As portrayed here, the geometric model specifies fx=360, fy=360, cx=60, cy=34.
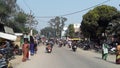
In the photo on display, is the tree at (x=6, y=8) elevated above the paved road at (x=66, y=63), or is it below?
above

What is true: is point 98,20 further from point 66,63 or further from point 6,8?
point 66,63

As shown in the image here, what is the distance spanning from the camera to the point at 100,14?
70812mm

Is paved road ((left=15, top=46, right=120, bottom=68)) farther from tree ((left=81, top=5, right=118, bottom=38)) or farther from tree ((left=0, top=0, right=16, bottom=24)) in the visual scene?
tree ((left=81, top=5, right=118, bottom=38))

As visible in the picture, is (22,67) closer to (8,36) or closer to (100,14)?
(8,36)

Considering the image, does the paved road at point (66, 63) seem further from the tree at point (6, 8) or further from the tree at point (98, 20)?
the tree at point (98, 20)

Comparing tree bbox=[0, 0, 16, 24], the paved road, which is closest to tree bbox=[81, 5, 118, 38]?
tree bbox=[0, 0, 16, 24]

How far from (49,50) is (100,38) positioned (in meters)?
27.5

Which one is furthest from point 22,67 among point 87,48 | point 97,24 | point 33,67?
point 97,24

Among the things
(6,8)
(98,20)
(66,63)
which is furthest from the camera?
(98,20)

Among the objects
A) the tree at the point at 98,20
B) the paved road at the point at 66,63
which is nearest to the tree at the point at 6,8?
the tree at the point at 98,20

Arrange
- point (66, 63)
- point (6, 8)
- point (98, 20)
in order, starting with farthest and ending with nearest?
point (98, 20) < point (6, 8) < point (66, 63)

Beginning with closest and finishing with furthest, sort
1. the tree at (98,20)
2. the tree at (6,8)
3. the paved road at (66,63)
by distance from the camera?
the paved road at (66,63) → the tree at (6,8) → the tree at (98,20)

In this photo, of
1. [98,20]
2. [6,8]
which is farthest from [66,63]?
[98,20]

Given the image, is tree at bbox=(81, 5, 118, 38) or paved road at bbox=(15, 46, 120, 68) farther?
tree at bbox=(81, 5, 118, 38)
